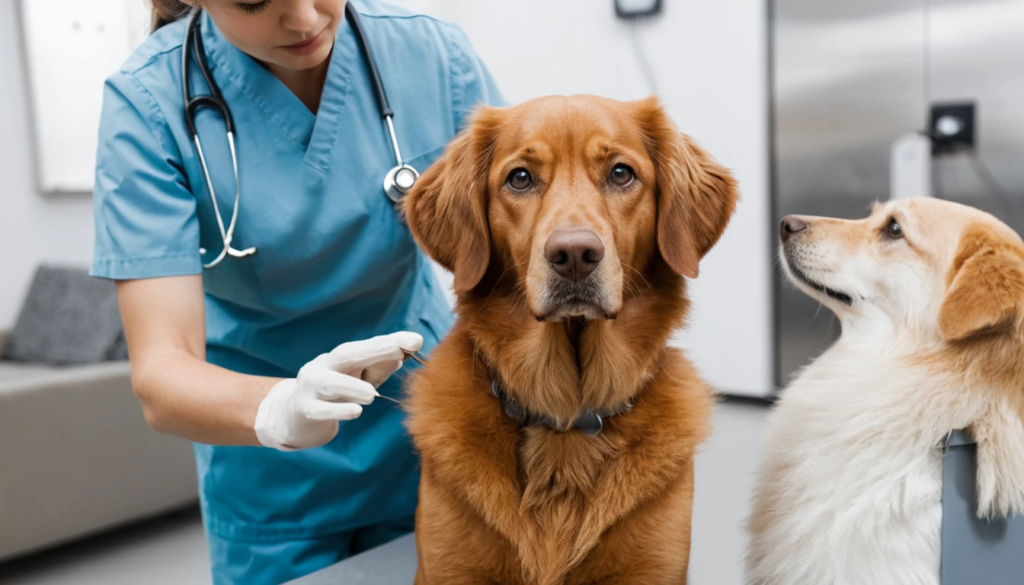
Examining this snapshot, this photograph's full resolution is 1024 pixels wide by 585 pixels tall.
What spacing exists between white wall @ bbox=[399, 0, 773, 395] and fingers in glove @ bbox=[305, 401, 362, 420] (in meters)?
3.40

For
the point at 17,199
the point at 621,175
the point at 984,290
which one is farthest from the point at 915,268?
the point at 17,199

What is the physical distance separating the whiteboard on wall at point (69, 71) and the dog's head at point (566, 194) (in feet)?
12.4

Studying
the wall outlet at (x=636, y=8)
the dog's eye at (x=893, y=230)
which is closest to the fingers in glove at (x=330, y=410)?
the dog's eye at (x=893, y=230)

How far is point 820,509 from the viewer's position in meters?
1.24

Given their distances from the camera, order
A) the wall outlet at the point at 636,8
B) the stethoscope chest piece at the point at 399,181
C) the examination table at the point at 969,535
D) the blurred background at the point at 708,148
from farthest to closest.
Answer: the wall outlet at the point at 636,8 → the blurred background at the point at 708,148 → the stethoscope chest piece at the point at 399,181 → the examination table at the point at 969,535

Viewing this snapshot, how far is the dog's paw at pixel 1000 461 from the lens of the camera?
41.8 inches

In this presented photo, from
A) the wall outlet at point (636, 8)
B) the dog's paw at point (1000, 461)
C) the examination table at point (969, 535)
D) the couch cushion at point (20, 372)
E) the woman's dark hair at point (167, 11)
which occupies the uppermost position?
the wall outlet at point (636, 8)

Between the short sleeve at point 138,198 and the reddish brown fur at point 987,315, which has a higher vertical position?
the short sleeve at point 138,198

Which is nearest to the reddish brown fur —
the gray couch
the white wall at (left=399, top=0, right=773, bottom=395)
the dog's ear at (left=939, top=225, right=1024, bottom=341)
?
the dog's ear at (left=939, top=225, right=1024, bottom=341)

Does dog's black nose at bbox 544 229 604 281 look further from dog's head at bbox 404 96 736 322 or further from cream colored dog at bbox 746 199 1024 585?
cream colored dog at bbox 746 199 1024 585

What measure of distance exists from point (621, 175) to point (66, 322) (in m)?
3.51

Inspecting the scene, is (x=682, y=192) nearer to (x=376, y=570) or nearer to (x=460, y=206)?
(x=460, y=206)

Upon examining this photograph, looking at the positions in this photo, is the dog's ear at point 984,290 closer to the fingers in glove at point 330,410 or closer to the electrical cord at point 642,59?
the fingers in glove at point 330,410

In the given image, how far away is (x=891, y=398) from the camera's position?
1259 mm
